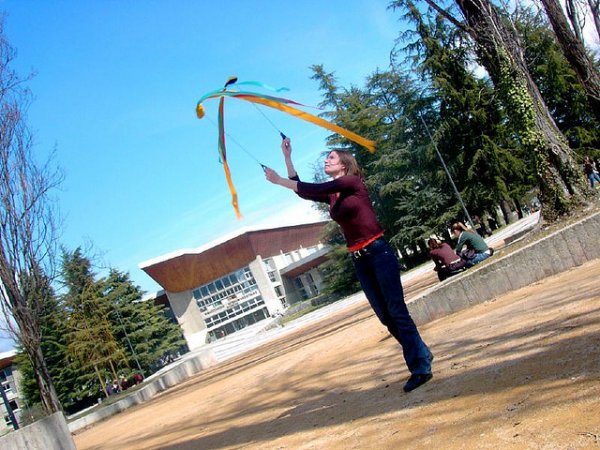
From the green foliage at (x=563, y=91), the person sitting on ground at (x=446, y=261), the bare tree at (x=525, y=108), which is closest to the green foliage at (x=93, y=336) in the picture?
the person sitting on ground at (x=446, y=261)

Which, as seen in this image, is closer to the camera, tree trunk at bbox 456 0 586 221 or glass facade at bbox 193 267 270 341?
tree trunk at bbox 456 0 586 221

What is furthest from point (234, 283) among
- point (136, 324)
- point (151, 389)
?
point (151, 389)

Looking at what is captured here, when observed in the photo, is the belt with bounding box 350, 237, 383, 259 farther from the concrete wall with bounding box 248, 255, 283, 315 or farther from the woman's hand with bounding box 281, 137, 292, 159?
the concrete wall with bounding box 248, 255, 283, 315

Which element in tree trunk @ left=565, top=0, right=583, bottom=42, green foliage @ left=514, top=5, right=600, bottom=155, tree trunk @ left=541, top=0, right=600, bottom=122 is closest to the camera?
tree trunk @ left=541, top=0, right=600, bottom=122

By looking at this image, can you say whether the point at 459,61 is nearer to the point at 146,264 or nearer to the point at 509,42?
the point at 509,42

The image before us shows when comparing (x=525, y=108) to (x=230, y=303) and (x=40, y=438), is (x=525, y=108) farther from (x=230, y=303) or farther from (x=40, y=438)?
(x=230, y=303)

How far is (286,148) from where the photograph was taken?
4320 mm

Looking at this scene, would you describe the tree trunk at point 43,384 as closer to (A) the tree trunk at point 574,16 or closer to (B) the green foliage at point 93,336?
(A) the tree trunk at point 574,16

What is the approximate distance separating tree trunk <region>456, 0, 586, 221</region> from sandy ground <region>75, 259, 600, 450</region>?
338 cm

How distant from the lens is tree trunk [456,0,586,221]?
33.6ft

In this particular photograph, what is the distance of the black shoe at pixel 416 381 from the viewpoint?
397 centimetres

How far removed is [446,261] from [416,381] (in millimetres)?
6698

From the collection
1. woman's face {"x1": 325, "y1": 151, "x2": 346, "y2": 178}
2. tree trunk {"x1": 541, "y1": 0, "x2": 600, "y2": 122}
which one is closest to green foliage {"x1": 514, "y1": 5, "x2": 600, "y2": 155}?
tree trunk {"x1": 541, "y1": 0, "x2": 600, "y2": 122}

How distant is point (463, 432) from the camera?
8.80ft
